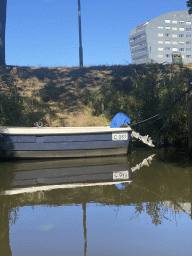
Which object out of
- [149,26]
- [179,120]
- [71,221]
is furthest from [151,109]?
[149,26]

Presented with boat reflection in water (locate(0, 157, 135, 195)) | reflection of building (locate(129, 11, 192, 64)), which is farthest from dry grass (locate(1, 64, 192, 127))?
reflection of building (locate(129, 11, 192, 64))

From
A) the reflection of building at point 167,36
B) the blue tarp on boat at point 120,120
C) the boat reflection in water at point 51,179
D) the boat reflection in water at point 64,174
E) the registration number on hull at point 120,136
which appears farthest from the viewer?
the reflection of building at point 167,36

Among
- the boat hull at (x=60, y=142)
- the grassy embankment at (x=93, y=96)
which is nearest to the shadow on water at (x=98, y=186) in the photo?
the boat hull at (x=60, y=142)

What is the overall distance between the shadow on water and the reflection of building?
109 meters

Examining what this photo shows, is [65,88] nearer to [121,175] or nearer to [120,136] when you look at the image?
[120,136]

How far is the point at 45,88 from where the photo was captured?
19.8m

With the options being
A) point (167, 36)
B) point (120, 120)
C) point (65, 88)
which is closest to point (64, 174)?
point (120, 120)

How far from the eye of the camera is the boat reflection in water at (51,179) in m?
5.27

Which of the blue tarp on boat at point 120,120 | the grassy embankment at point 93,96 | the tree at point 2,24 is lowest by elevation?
the blue tarp on boat at point 120,120

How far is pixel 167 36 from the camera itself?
116812 mm

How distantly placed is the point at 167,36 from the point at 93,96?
108 m

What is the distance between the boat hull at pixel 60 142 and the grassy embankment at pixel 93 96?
2.84 metres

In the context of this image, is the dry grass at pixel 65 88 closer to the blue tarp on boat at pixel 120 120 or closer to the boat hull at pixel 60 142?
the blue tarp on boat at pixel 120 120

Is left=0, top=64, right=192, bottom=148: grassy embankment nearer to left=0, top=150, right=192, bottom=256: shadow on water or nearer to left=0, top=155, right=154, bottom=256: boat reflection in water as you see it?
left=0, top=155, right=154, bottom=256: boat reflection in water
